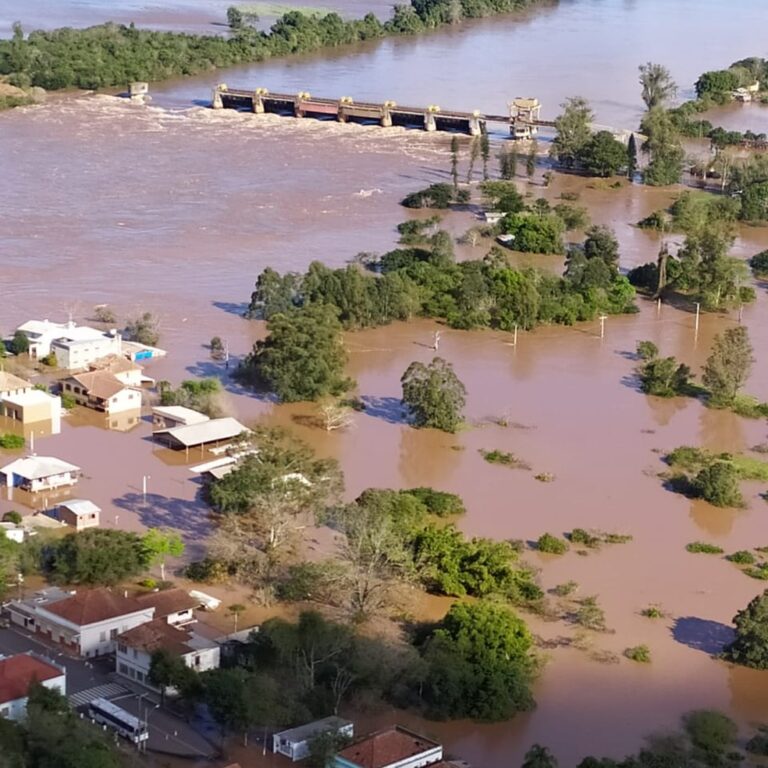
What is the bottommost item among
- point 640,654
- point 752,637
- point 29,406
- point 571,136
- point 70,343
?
point 640,654

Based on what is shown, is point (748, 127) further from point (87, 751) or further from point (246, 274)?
point (87, 751)

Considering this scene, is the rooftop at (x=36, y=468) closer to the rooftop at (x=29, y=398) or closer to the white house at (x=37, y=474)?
the white house at (x=37, y=474)

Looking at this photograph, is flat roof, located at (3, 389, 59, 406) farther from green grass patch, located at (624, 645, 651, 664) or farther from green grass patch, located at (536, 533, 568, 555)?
green grass patch, located at (624, 645, 651, 664)

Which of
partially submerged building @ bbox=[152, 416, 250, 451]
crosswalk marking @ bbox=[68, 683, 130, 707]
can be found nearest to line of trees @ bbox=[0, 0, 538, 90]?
partially submerged building @ bbox=[152, 416, 250, 451]

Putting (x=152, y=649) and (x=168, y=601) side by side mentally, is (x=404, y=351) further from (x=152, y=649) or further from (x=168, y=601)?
(x=152, y=649)

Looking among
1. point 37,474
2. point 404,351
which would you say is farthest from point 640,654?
point 404,351

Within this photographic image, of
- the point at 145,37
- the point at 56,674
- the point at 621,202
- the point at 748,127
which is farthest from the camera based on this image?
the point at 145,37

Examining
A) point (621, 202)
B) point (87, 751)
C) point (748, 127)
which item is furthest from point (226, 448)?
point (748, 127)
